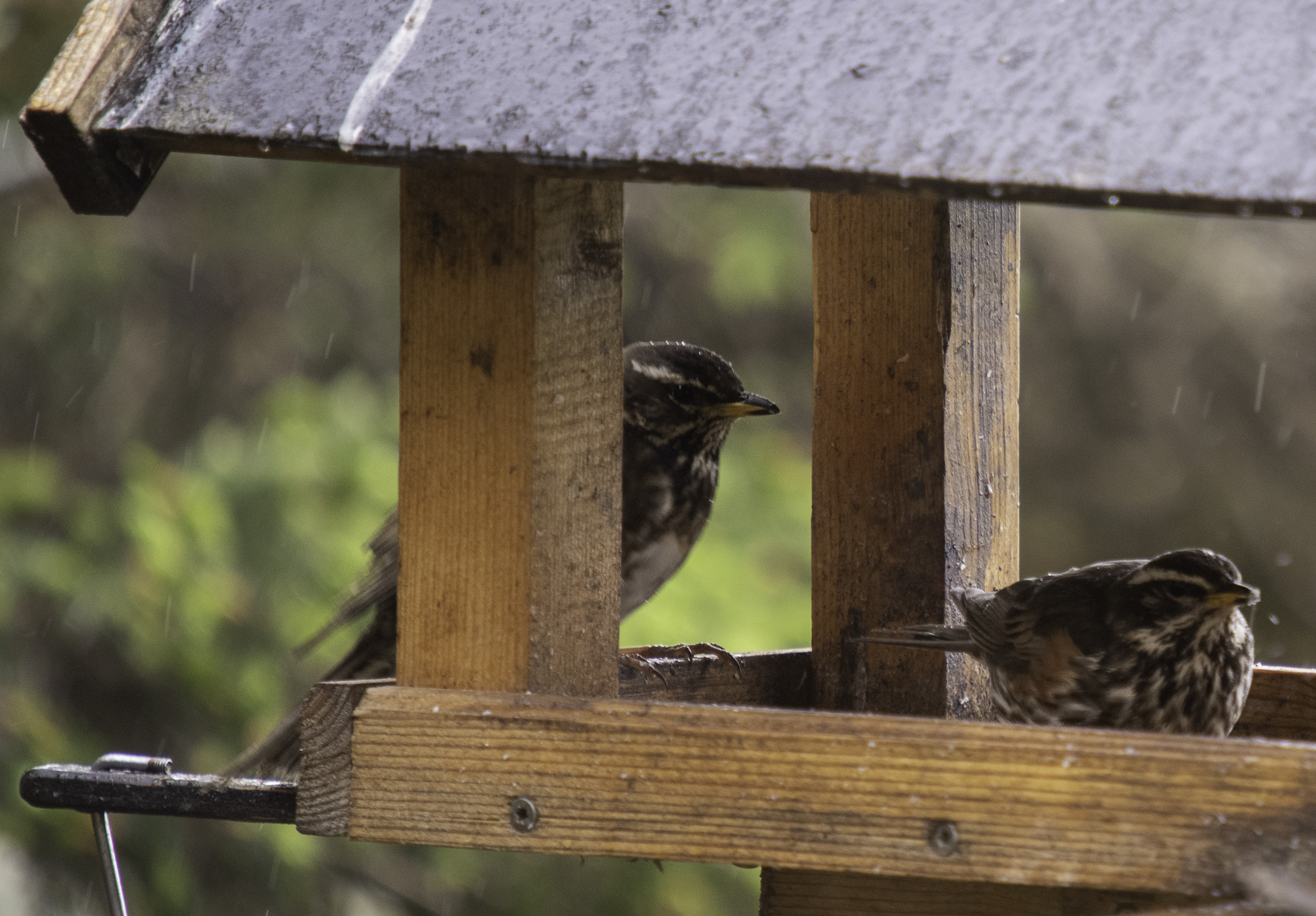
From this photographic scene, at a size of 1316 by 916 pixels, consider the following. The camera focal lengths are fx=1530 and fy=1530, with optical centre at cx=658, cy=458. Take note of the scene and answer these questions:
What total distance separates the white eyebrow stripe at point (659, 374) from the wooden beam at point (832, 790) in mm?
1176

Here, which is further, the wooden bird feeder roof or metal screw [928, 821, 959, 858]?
metal screw [928, 821, 959, 858]

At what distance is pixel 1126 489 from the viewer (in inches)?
302

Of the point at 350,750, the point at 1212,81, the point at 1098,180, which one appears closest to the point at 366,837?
the point at 350,750

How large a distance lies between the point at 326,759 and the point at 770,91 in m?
1.02

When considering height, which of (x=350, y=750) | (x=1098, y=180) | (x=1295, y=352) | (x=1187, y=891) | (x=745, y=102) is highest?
(x=1295, y=352)

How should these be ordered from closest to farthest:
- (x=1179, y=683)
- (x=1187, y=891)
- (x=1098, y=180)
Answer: (x=1098, y=180)
(x=1187, y=891)
(x=1179, y=683)

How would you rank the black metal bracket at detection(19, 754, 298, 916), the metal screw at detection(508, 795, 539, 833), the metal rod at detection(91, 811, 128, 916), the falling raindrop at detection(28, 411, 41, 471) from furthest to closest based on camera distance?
the falling raindrop at detection(28, 411, 41, 471), the metal rod at detection(91, 811, 128, 916), the black metal bracket at detection(19, 754, 298, 916), the metal screw at detection(508, 795, 539, 833)

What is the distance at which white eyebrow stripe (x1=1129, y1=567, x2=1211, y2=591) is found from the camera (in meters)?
2.50

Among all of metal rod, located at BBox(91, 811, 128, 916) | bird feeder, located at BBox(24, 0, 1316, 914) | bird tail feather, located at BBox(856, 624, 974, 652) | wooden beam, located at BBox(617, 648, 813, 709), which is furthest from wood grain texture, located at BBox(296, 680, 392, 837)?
bird tail feather, located at BBox(856, 624, 974, 652)

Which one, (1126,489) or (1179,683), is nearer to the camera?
(1179,683)

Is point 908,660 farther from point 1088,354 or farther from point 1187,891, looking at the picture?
point 1088,354

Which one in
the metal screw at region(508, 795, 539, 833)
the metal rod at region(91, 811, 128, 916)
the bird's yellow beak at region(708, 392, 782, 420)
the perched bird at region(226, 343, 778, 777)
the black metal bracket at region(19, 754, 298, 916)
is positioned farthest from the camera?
the bird's yellow beak at region(708, 392, 782, 420)

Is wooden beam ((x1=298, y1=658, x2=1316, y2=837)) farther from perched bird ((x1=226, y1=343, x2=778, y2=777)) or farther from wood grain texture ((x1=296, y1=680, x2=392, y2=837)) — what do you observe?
perched bird ((x1=226, y1=343, x2=778, y2=777))

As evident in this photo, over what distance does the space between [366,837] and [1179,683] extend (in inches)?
53.4
